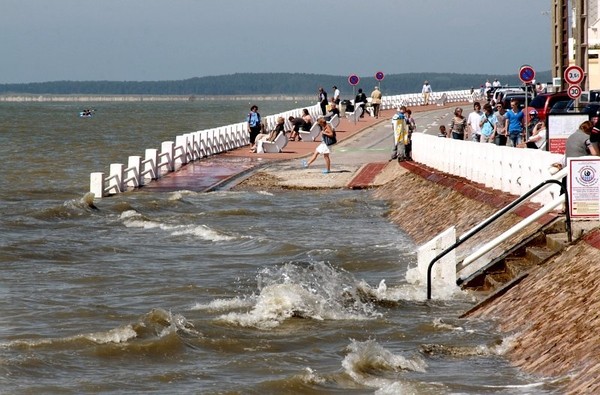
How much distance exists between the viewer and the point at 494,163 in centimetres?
2470

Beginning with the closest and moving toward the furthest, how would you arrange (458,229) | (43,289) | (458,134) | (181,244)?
1. (43,289)
2. (458,229)
3. (181,244)
4. (458,134)

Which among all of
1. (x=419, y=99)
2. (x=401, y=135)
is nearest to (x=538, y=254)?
(x=401, y=135)

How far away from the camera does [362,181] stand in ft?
118

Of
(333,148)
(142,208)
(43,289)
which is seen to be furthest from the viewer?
(333,148)

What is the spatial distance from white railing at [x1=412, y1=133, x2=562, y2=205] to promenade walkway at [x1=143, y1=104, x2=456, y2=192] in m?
2.58

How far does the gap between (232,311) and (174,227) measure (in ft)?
36.2

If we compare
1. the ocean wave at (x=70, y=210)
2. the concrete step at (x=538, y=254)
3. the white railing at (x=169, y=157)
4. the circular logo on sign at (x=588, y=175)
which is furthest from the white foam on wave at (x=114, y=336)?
the white railing at (x=169, y=157)

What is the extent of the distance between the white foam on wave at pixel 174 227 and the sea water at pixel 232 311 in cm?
7

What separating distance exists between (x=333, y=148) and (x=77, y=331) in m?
31.5

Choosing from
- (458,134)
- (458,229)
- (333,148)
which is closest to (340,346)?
(458,229)

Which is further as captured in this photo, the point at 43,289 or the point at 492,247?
the point at 43,289

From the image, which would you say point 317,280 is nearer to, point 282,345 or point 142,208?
point 282,345

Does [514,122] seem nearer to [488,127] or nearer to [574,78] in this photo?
[574,78]

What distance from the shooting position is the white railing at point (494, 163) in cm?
2033
